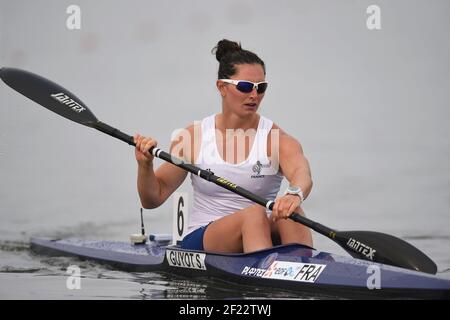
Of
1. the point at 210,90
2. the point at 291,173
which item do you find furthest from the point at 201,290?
the point at 210,90

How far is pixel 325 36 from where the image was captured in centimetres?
948

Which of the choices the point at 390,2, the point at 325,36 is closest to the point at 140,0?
the point at 325,36

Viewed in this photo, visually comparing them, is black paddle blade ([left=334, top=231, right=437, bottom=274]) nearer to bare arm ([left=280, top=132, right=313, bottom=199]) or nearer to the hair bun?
bare arm ([left=280, top=132, right=313, bottom=199])

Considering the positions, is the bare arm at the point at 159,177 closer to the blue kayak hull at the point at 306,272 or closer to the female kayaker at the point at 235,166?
the female kayaker at the point at 235,166

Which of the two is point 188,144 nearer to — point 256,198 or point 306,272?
point 256,198

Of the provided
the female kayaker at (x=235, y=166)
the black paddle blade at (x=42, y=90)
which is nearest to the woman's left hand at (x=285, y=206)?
the female kayaker at (x=235, y=166)

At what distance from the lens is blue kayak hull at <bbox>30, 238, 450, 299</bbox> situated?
373 centimetres

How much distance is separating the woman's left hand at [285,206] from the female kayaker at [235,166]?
0.10 metres

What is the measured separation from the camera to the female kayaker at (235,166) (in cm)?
438

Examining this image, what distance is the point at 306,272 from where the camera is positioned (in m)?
4.02

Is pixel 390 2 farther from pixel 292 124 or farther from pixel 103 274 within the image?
pixel 103 274

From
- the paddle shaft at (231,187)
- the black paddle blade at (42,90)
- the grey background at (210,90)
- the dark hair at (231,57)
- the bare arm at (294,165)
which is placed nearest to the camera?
the paddle shaft at (231,187)

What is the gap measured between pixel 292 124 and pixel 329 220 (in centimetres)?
231
